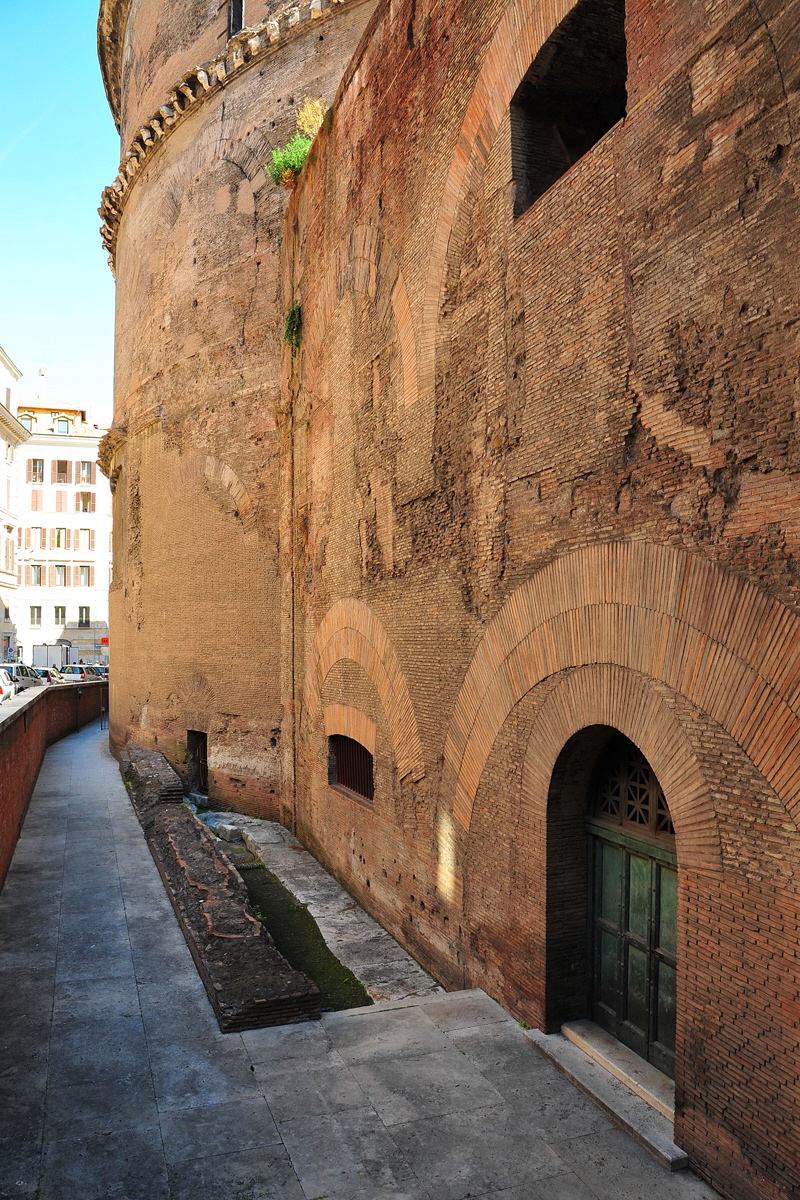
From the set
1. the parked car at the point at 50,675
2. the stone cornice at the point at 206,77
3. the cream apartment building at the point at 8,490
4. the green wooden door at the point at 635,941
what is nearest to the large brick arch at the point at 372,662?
the green wooden door at the point at 635,941

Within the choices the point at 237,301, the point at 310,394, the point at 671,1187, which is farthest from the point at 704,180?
the point at 237,301

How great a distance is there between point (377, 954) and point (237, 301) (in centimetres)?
1023

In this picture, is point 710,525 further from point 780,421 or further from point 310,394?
point 310,394

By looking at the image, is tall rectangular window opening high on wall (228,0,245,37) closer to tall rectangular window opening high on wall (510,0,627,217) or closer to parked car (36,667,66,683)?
tall rectangular window opening high on wall (510,0,627,217)

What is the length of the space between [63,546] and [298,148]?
36.5m

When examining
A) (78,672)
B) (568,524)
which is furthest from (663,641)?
(78,672)

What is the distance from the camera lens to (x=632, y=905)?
A: 509cm

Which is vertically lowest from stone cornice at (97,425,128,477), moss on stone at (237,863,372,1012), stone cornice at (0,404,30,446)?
moss on stone at (237,863,372,1012)

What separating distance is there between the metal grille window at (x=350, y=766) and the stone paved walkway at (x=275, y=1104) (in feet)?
9.15

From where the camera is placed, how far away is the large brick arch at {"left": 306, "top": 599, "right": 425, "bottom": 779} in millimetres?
7723

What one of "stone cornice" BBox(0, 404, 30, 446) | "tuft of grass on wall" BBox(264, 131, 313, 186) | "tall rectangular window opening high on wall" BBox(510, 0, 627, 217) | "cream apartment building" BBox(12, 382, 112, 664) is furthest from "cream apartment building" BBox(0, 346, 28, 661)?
"tall rectangular window opening high on wall" BBox(510, 0, 627, 217)

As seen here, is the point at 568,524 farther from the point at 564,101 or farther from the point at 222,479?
the point at 222,479

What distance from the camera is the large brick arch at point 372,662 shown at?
7.72 m

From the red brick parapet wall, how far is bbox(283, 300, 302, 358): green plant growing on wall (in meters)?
5.99
